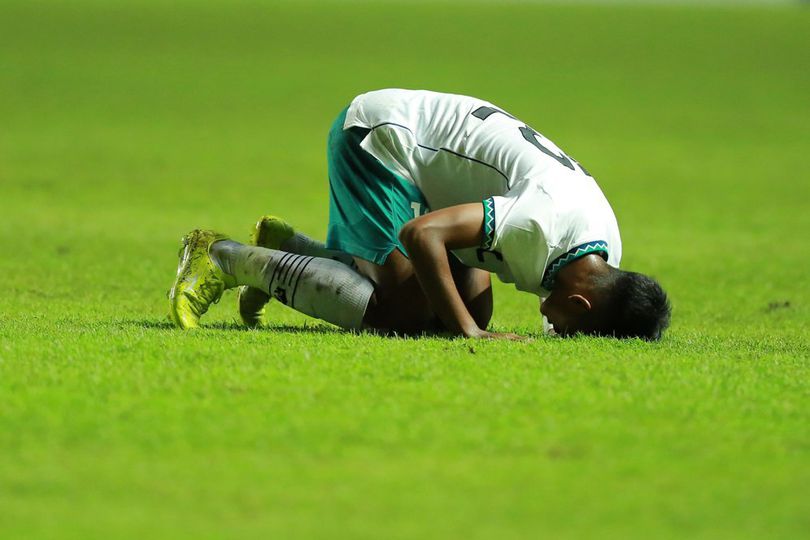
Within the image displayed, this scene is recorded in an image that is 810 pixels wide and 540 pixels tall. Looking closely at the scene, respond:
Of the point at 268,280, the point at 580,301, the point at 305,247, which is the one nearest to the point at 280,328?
the point at 268,280

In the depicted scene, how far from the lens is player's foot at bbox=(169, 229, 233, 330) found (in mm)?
6410

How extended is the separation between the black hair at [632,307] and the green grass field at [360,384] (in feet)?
0.43

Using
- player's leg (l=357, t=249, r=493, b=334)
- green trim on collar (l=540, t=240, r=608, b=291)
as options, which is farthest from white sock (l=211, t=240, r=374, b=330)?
green trim on collar (l=540, t=240, r=608, b=291)

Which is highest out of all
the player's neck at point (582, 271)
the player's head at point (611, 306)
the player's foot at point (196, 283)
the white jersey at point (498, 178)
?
the white jersey at point (498, 178)

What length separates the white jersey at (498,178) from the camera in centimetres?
582

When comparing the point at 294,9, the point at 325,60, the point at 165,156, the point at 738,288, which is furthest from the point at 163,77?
the point at 738,288

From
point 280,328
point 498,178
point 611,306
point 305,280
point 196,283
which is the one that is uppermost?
point 498,178

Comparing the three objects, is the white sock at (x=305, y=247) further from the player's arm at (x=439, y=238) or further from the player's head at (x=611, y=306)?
the player's head at (x=611, y=306)

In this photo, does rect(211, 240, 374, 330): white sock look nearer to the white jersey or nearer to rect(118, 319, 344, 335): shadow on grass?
rect(118, 319, 344, 335): shadow on grass

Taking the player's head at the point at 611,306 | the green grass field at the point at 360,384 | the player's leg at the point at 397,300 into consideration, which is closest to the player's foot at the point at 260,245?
the green grass field at the point at 360,384

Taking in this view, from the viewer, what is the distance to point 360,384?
16.1 ft

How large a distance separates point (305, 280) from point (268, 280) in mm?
246

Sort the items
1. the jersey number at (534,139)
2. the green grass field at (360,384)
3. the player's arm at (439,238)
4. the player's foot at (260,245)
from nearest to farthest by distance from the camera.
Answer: the green grass field at (360,384), the player's arm at (439,238), the jersey number at (534,139), the player's foot at (260,245)

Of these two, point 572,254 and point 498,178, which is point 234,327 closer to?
point 498,178
